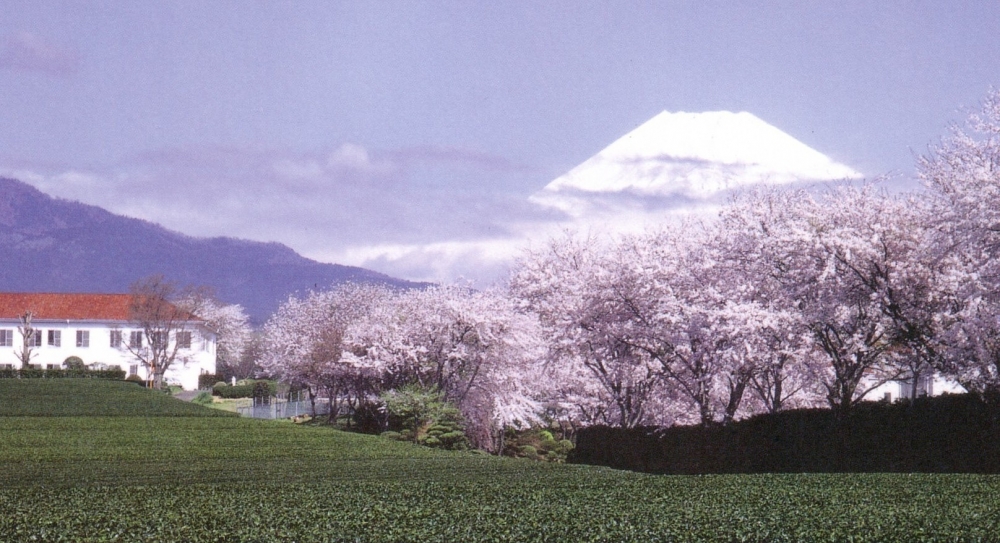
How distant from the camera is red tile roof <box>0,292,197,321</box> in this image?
74.0 metres

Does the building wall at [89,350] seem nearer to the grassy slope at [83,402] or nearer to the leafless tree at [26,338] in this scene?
the leafless tree at [26,338]

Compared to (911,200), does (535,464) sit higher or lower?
lower

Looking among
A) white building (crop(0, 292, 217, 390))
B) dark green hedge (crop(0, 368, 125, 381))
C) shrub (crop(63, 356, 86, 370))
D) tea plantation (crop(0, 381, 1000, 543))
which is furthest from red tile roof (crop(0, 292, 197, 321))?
tea plantation (crop(0, 381, 1000, 543))

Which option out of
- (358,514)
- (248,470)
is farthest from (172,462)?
(358,514)

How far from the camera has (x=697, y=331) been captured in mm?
25188

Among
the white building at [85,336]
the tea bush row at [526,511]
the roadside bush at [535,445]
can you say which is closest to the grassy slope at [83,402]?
the roadside bush at [535,445]

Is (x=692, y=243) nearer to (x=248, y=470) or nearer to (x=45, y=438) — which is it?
(x=248, y=470)

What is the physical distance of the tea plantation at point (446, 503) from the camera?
10.4 m

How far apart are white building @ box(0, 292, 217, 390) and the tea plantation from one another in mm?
52477

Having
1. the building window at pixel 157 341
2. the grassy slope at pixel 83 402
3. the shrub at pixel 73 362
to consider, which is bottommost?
the grassy slope at pixel 83 402

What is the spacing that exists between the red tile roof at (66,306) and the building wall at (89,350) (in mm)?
544

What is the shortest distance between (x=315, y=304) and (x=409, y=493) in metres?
44.9

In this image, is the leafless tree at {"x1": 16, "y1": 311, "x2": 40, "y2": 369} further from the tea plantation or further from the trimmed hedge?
the tea plantation

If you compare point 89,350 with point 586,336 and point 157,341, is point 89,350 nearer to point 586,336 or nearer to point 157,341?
point 157,341
